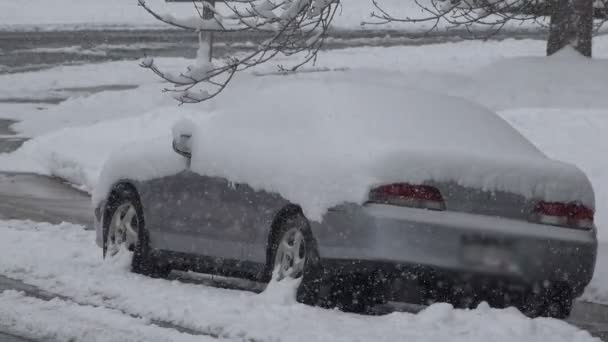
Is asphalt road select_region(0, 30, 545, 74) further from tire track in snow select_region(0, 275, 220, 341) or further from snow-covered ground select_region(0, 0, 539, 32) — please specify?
tire track in snow select_region(0, 275, 220, 341)

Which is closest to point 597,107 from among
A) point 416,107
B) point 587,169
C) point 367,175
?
point 587,169

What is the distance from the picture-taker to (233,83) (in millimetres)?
26547

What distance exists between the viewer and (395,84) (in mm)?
22484

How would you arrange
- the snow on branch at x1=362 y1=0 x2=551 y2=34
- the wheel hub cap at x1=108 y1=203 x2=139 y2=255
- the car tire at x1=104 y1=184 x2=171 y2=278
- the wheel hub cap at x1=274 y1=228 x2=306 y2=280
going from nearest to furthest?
the wheel hub cap at x1=274 y1=228 x2=306 y2=280 < the car tire at x1=104 y1=184 x2=171 y2=278 < the wheel hub cap at x1=108 y1=203 x2=139 y2=255 < the snow on branch at x1=362 y1=0 x2=551 y2=34

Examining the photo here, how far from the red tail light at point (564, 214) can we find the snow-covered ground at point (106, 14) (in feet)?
105

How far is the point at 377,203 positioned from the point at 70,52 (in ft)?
86.4

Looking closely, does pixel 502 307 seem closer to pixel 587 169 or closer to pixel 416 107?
pixel 416 107

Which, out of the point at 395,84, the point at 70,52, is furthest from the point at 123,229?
the point at 70,52

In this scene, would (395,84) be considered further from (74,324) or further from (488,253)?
(74,324)

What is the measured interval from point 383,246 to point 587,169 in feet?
25.7

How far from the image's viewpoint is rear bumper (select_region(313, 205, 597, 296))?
8.32 meters

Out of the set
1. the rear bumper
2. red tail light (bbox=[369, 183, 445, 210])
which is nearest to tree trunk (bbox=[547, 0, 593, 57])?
the rear bumper

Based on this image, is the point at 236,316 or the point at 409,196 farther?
the point at 409,196

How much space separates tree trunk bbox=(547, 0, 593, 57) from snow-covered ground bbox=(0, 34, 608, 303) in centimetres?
53
